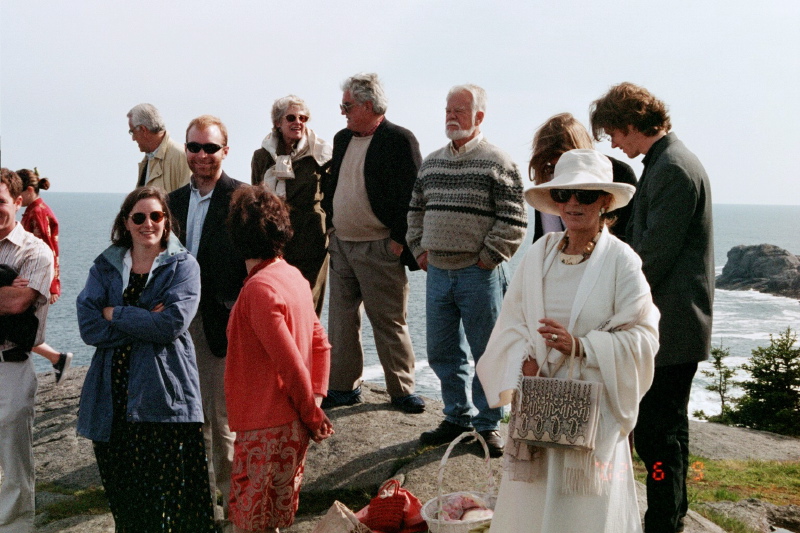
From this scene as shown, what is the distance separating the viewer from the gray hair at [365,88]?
573 cm

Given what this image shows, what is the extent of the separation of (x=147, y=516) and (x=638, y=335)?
8.71ft

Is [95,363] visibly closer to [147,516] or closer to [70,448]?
[147,516]

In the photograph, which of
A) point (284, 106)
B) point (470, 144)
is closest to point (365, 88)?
point (284, 106)

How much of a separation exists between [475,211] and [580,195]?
6.09ft

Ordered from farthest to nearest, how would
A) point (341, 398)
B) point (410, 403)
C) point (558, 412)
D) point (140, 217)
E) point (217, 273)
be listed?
1. point (341, 398)
2. point (410, 403)
3. point (217, 273)
4. point (140, 217)
5. point (558, 412)

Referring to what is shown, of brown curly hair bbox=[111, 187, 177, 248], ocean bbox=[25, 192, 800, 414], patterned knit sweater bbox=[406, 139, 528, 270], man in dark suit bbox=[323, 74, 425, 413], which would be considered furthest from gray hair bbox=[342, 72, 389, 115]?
ocean bbox=[25, 192, 800, 414]

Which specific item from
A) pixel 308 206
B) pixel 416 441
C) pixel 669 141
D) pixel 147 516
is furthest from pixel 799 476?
pixel 147 516

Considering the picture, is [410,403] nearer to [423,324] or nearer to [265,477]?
[265,477]

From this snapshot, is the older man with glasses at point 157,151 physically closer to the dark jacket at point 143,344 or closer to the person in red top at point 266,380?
the dark jacket at point 143,344

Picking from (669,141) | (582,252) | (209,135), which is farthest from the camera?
(209,135)

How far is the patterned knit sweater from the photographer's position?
5.05 metres

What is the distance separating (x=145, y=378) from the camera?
12.7ft

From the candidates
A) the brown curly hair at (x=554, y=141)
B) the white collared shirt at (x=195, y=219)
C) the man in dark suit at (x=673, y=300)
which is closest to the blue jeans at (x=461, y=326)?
the brown curly hair at (x=554, y=141)

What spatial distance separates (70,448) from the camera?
20.6 feet
